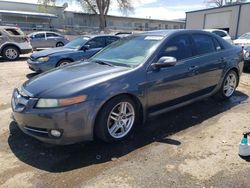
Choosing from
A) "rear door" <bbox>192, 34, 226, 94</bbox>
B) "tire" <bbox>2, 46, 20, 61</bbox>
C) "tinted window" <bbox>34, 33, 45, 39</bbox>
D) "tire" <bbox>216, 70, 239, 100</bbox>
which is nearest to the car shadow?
"rear door" <bbox>192, 34, 226, 94</bbox>

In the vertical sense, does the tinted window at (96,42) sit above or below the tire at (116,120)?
above

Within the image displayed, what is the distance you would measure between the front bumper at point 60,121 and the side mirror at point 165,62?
1241mm

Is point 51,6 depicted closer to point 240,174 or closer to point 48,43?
point 48,43

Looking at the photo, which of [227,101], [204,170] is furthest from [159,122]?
[227,101]

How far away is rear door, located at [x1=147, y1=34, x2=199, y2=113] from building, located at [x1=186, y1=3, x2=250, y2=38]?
25655mm

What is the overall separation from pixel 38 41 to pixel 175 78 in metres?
18.8

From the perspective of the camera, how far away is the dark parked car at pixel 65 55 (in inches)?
328

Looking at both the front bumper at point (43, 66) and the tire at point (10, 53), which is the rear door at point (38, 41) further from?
the front bumper at point (43, 66)

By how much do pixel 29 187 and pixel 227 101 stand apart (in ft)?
14.4

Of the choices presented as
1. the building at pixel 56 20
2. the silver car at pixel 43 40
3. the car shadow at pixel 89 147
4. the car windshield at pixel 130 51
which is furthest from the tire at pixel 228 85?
the building at pixel 56 20

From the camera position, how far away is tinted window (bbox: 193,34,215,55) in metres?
4.90

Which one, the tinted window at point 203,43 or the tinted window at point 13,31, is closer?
the tinted window at point 203,43

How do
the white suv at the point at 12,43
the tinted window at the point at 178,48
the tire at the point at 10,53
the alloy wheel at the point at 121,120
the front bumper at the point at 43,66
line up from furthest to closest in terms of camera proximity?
the tire at the point at 10,53 → the white suv at the point at 12,43 → the front bumper at the point at 43,66 → the tinted window at the point at 178,48 → the alloy wheel at the point at 121,120

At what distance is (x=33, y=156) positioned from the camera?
11.4ft
